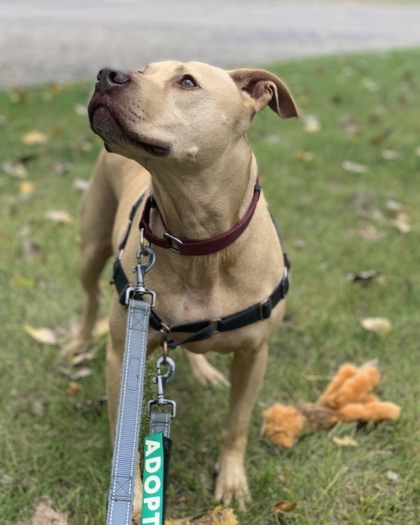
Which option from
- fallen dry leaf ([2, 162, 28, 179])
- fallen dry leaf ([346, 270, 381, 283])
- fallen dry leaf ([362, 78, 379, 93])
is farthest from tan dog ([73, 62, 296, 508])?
fallen dry leaf ([362, 78, 379, 93])

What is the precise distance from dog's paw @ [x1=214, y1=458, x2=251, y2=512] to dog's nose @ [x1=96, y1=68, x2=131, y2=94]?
159 centimetres

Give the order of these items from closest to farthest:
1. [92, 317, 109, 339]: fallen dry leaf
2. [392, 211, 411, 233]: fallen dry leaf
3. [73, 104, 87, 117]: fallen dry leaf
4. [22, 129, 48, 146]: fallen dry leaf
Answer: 1. [92, 317, 109, 339]: fallen dry leaf
2. [392, 211, 411, 233]: fallen dry leaf
3. [22, 129, 48, 146]: fallen dry leaf
4. [73, 104, 87, 117]: fallen dry leaf

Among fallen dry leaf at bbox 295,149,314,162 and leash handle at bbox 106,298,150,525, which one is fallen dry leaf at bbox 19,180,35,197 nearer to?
fallen dry leaf at bbox 295,149,314,162

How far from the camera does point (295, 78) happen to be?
8.39m

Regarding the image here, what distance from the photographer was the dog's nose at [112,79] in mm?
1768

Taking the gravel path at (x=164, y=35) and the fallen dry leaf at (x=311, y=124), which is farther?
the gravel path at (x=164, y=35)

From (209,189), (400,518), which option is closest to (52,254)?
(209,189)

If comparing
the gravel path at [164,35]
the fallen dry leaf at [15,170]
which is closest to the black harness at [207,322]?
the fallen dry leaf at [15,170]

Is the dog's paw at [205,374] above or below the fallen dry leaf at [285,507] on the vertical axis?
below

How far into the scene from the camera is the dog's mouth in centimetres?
178

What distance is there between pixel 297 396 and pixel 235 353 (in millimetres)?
672

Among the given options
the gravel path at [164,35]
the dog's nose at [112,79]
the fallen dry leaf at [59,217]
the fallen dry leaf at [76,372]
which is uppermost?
the dog's nose at [112,79]

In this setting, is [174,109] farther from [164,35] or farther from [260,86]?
[164,35]

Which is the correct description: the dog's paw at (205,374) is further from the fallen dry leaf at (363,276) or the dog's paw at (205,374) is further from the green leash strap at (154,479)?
the green leash strap at (154,479)
